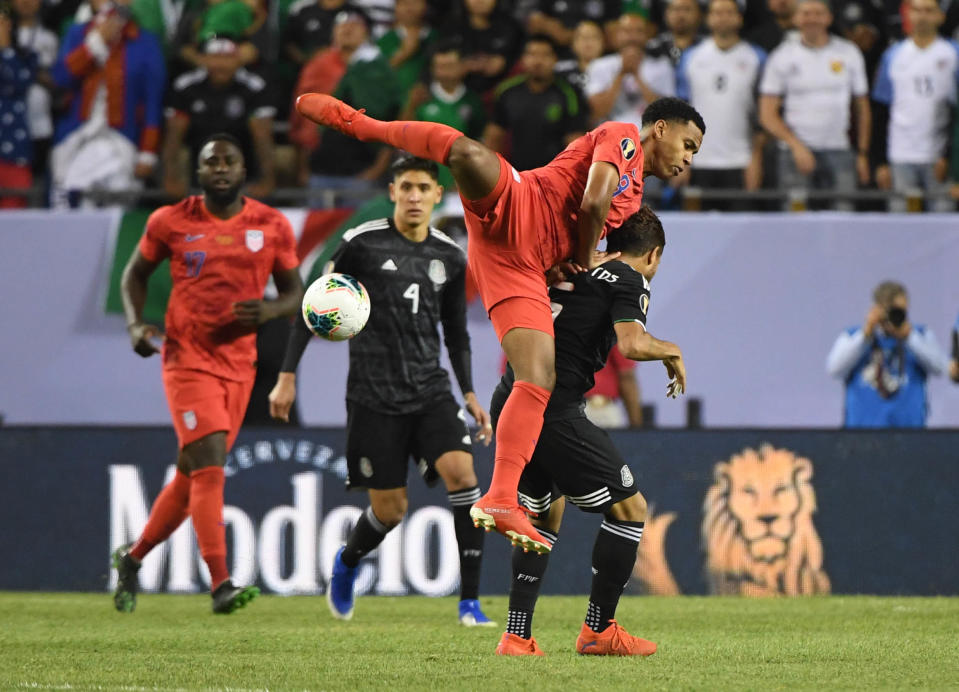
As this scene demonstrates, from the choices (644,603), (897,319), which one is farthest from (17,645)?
(897,319)

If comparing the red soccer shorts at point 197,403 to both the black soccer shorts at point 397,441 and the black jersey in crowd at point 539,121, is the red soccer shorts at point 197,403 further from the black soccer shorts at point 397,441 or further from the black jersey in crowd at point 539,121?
the black jersey in crowd at point 539,121

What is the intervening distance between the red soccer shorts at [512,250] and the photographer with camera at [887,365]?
5.32 metres

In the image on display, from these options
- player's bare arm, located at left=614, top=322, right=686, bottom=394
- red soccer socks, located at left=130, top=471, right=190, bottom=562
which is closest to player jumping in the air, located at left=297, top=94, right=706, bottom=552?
player's bare arm, located at left=614, top=322, right=686, bottom=394

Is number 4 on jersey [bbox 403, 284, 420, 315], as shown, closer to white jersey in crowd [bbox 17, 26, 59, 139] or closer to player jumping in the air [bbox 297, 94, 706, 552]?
player jumping in the air [bbox 297, 94, 706, 552]

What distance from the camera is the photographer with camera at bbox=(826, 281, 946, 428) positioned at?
424 inches

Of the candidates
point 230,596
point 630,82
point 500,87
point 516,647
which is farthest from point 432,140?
point 630,82

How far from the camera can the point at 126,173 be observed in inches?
512

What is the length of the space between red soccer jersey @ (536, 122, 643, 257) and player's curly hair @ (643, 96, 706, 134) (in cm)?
19

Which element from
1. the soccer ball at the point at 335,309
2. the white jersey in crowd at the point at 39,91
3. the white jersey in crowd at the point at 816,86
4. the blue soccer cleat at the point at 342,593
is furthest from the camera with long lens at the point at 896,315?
the white jersey in crowd at the point at 39,91

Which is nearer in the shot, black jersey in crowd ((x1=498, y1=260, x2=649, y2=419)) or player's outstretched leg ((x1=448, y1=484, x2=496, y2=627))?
black jersey in crowd ((x1=498, y1=260, x2=649, y2=419))

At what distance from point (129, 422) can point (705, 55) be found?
5645 mm

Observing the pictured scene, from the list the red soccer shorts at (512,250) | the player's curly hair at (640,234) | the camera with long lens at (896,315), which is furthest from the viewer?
the camera with long lens at (896,315)

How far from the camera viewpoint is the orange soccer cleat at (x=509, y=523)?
5.54 m

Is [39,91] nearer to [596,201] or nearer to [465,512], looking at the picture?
[465,512]
